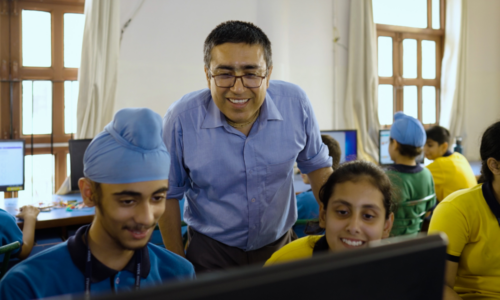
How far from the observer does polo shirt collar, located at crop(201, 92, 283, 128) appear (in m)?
1.49

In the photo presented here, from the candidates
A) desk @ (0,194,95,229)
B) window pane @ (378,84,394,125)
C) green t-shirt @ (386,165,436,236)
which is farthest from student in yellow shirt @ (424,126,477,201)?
desk @ (0,194,95,229)

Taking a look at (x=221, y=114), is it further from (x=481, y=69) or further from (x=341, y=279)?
(x=481, y=69)

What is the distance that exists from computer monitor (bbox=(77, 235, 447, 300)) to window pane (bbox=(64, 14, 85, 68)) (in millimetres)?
3566

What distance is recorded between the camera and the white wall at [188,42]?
360cm

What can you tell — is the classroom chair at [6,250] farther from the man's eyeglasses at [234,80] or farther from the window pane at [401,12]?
the window pane at [401,12]

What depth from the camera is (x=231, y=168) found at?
1485mm

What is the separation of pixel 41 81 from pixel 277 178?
8.77ft

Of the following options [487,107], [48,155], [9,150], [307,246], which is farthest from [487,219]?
[487,107]

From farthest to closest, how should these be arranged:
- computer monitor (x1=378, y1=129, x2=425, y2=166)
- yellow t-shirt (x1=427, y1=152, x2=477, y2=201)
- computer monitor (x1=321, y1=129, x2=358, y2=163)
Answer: computer monitor (x1=378, y1=129, x2=425, y2=166) < computer monitor (x1=321, y1=129, x2=358, y2=163) < yellow t-shirt (x1=427, y1=152, x2=477, y2=201)

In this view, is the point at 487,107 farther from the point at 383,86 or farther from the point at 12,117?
the point at 12,117

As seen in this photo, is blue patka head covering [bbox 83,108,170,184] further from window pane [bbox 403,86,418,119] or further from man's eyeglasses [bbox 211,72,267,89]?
window pane [bbox 403,86,418,119]

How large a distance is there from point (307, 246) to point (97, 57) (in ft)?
8.46

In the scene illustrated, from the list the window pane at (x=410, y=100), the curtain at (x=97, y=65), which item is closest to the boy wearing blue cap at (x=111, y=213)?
the curtain at (x=97, y=65)

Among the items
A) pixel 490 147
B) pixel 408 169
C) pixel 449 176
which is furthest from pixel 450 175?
pixel 490 147
